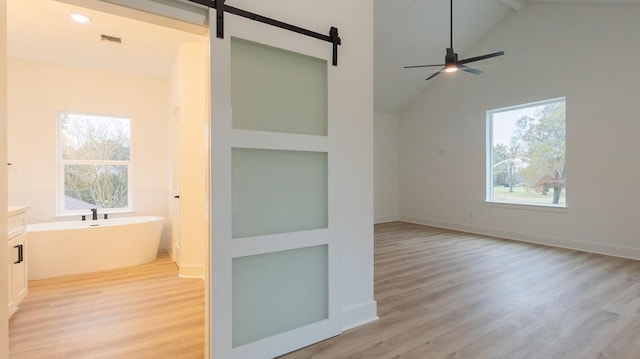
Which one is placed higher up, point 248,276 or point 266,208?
point 266,208

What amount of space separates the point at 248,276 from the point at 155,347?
907 mm

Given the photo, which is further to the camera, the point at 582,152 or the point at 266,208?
the point at 582,152

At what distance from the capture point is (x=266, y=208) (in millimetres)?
1925

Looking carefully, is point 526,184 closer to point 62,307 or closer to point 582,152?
point 582,152

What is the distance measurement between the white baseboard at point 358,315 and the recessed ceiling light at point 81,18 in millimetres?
3711

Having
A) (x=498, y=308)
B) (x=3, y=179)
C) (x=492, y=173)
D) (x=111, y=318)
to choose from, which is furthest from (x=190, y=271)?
(x=492, y=173)

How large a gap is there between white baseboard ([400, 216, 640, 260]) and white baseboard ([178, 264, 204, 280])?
5.20m

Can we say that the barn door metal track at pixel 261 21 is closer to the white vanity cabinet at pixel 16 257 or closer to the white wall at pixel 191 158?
the white wall at pixel 191 158

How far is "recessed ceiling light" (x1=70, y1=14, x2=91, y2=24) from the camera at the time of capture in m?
2.98

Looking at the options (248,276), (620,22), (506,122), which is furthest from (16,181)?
(620,22)

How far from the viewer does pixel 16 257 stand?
2594 millimetres

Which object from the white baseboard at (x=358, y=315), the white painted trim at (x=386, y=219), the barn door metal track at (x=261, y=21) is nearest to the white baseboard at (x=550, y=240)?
the white painted trim at (x=386, y=219)

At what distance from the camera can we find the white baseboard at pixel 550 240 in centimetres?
427

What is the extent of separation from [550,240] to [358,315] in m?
4.45
